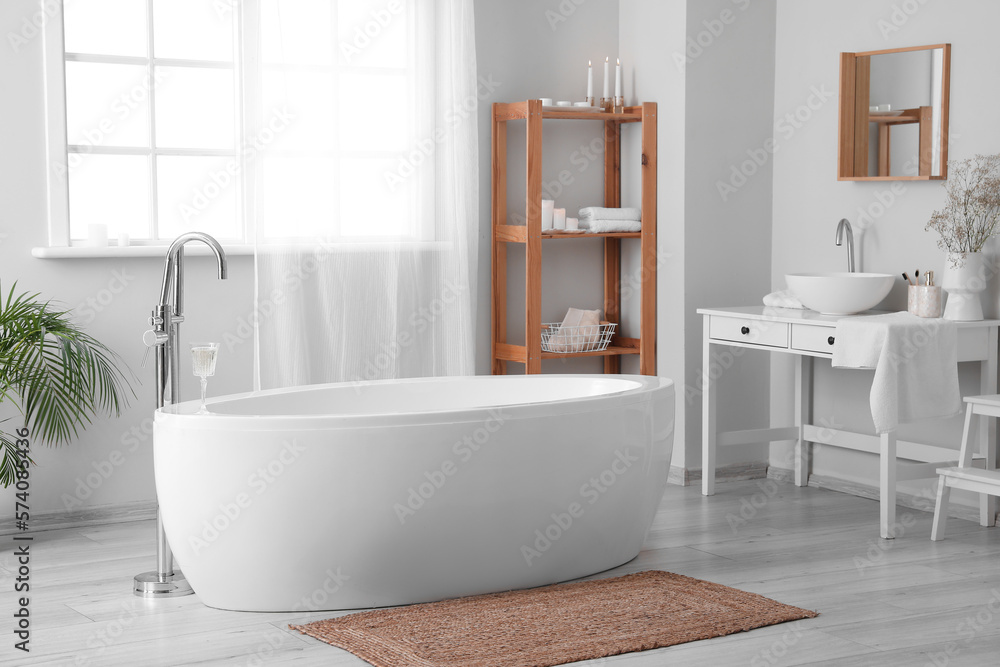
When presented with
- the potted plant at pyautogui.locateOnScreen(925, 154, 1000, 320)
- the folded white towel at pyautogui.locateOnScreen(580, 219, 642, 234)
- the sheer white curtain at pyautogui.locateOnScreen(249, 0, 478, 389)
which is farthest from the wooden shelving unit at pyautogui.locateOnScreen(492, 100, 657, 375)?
the potted plant at pyautogui.locateOnScreen(925, 154, 1000, 320)

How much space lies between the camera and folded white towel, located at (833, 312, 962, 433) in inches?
153

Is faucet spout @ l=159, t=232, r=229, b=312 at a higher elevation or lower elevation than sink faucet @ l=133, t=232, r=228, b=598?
higher

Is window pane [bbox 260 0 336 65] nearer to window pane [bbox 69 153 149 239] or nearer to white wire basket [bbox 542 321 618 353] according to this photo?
window pane [bbox 69 153 149 239]

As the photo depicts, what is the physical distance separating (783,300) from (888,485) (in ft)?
2.91

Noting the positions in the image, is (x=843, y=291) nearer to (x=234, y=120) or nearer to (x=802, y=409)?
(x=802, y=409)

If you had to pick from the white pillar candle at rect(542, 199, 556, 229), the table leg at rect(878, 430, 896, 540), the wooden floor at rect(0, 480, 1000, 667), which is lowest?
the wooden floor at rect(0, 480, 1000, 667)

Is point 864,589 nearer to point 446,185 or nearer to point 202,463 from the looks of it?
point 202,463

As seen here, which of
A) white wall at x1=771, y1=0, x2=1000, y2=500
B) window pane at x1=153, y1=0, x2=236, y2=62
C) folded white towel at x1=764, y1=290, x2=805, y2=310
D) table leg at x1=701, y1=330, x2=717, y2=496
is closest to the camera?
white wall at x1=771, y1=0, x2=1000, y2=500

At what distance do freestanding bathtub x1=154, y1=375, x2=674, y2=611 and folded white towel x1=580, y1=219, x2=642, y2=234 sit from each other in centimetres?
156

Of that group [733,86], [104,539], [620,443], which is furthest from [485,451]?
[733,86]

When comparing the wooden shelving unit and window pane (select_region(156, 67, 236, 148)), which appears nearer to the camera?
A: window pane (select_region(156, 67, 236, 148))

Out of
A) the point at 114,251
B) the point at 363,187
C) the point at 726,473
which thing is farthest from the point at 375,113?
the point at 726,473

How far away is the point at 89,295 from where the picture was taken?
13.9 ft

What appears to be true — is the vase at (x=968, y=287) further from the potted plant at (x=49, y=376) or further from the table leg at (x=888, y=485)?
the potted plant at (x=49, y=376)
